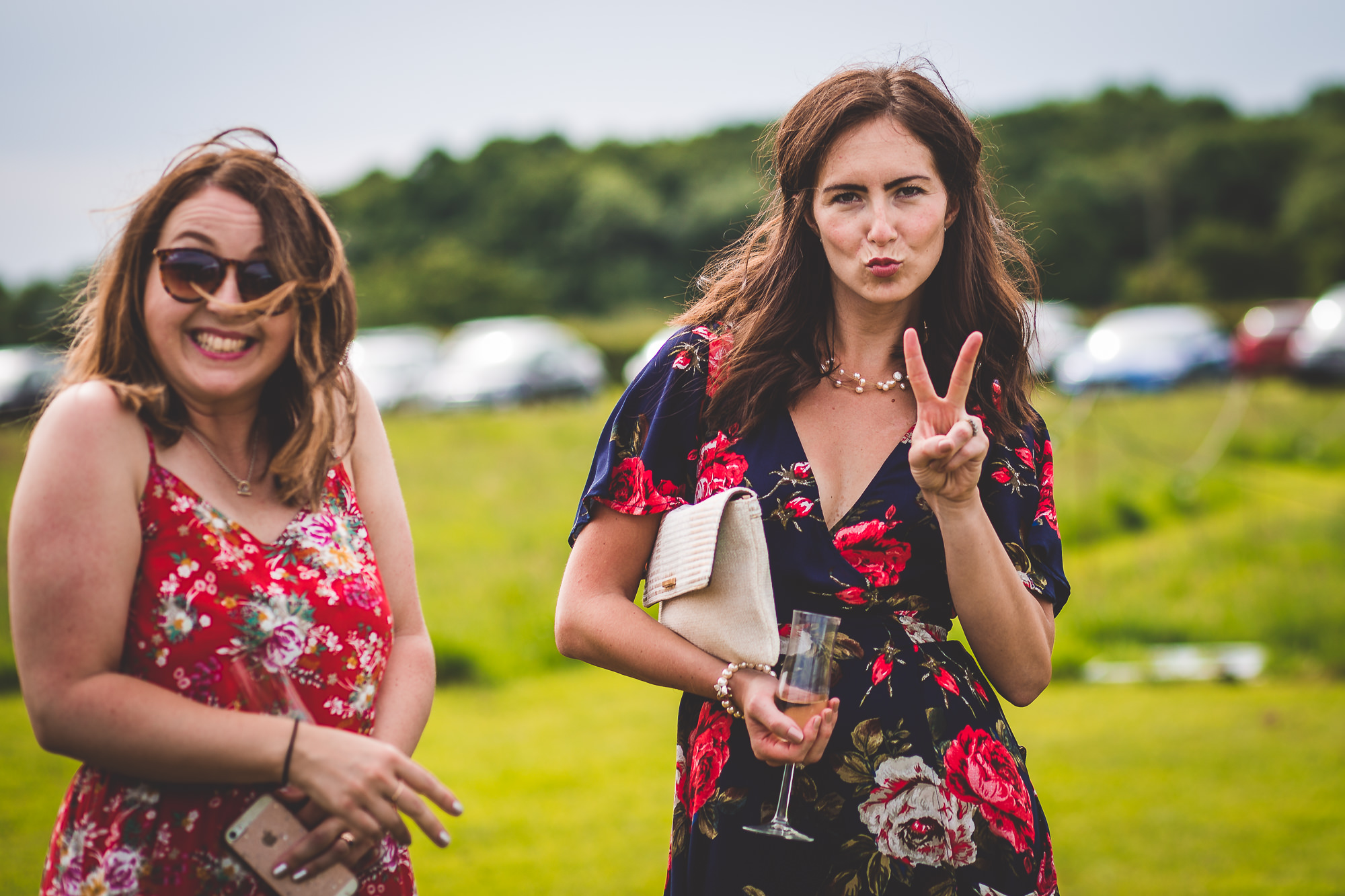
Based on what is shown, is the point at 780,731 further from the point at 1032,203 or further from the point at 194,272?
the point at 1032,203

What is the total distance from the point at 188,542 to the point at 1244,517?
9694 millimetres

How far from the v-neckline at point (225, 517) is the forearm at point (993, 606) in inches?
46.0

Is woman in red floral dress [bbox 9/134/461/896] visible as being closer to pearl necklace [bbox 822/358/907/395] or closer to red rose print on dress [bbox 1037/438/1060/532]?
pearl necklace [bbox 822/358/907/395]

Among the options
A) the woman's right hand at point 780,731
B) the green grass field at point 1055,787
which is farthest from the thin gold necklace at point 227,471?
the green grass field at point 1055,787

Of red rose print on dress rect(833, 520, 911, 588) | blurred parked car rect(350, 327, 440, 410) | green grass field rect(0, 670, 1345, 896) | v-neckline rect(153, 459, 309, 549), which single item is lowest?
green grass field rect(0, 670, 1345, 896)

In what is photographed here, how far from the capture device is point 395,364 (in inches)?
915

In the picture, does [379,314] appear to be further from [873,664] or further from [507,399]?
[873,664]

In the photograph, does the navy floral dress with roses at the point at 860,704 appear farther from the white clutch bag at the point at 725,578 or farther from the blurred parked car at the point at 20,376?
the blurred parked car at the point at 20,376

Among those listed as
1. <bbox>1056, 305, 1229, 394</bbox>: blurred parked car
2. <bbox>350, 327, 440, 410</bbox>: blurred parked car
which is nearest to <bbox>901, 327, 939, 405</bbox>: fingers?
<bbox>1056, 305, 1229, 394</bbox>: blurred parked car

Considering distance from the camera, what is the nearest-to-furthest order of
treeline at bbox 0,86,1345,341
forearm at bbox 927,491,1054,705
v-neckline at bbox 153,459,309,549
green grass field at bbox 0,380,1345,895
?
v-neckline at bbox 153,459,309,549 < forearm at bbox 927,491,1054,705 < green grass field at bbox 0,380,1345,895 < treeline at bbox 0,86,1345,341

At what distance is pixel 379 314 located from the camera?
4903cm

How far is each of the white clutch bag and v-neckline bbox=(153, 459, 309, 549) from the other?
70cm

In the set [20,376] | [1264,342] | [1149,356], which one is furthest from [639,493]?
[20,376]

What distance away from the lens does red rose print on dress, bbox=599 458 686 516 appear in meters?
2.08
